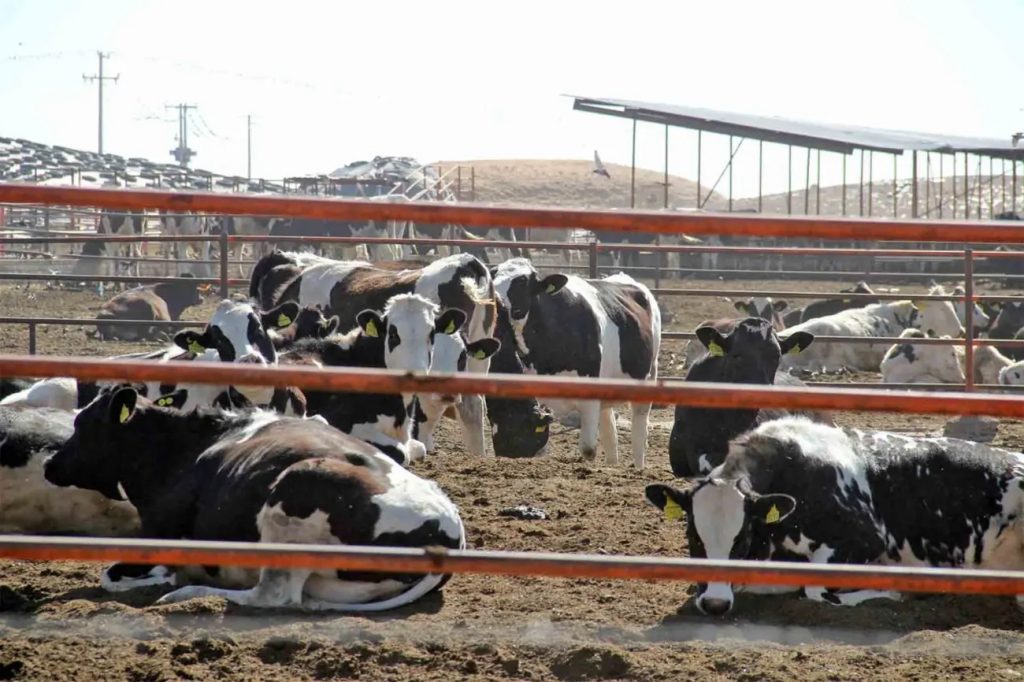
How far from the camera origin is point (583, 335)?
1024cm

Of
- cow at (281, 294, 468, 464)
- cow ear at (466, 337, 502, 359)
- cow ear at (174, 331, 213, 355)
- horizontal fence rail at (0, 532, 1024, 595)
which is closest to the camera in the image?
horizontal fence rail at (0, 532, 1024, 595)

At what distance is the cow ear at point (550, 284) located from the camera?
1036 centimetres

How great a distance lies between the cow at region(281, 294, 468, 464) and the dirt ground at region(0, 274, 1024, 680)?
198 cm

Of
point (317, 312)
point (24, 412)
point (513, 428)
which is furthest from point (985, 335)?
point (24, 412)

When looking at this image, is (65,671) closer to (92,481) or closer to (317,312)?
(92,481)

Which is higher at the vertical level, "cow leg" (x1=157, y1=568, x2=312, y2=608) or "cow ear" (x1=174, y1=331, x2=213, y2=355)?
"cow ear" (x1=174, y1=331, x2=213, y2=355)

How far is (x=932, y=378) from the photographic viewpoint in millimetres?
14516

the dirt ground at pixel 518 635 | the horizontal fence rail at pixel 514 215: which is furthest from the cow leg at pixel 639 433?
the horizontal fence rail at pixel 514 215

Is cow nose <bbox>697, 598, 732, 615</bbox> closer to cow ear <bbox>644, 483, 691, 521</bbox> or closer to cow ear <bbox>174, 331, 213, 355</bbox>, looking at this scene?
cow ear <bbox>644, 483, 691, 521</bbox>

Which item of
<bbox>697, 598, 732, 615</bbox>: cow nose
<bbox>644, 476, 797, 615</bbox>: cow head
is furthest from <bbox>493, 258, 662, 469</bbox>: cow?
<bbox>697, 598, 732, 615</bbox>: cow nose

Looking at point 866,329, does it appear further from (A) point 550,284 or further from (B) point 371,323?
(B) point 371,323

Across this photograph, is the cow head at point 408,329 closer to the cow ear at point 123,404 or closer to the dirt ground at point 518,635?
the dirt ground at point 518,635

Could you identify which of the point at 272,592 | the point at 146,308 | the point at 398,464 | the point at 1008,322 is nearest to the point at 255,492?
the point at 272,592

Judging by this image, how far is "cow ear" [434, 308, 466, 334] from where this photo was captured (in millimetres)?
8672
